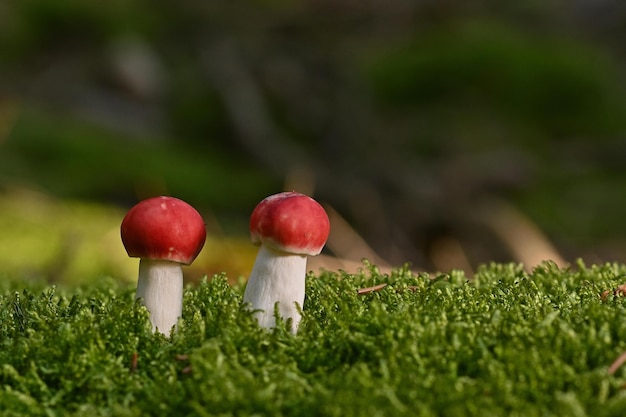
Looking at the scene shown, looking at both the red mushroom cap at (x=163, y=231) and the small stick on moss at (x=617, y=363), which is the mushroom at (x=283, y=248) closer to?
the red mushroom cap at (x=163, y=231)

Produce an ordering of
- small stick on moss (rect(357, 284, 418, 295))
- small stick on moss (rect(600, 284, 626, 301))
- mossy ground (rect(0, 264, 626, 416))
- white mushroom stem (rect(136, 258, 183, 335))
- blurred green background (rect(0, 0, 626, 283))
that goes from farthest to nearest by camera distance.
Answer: blurred green background (rect(0, 0, 626, 283))
small stick on moss (rect(357, 284, 418, 295))
small stick on moss (rect(600, 284, 626, 301))
white mushroom stem (rect(136, 258, 183, 335))
mossy ground (rect(0, 264, 626, 416))

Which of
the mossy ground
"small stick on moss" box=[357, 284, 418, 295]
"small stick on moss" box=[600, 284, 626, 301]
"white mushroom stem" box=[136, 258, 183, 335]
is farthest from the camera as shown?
"small stick on moss" box=[357, 284, 418, 295]

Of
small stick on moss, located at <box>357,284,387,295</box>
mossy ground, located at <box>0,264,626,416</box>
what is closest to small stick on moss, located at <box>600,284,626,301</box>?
mossy ground, located at <box>0,264,626,416</box>

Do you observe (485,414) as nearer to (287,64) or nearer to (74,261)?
(74,261)

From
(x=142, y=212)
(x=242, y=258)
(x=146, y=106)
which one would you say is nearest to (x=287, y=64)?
(x=146, y=106)

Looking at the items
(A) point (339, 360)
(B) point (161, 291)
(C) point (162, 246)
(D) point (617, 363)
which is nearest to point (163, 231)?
(C) point (162, 246)

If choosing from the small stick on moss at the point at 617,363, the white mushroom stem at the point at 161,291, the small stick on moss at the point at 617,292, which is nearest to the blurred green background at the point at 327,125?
the white mushroom stem at the point at 161,291

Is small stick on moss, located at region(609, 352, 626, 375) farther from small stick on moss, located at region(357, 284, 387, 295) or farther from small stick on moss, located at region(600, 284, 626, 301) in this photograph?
small stick on moss, located at region(357, 284, 387, 295)

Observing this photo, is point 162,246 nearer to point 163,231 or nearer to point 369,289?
point 163,231
